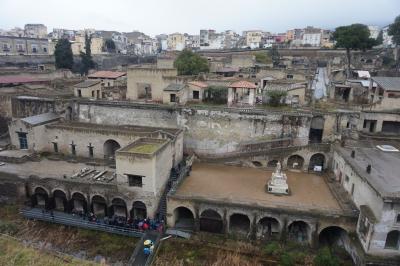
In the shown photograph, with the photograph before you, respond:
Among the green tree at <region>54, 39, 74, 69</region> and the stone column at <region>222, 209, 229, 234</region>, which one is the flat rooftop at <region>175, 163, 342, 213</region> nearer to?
the stone column at <region>222, 209, 229, 234</region>

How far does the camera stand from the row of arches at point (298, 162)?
99.5ft

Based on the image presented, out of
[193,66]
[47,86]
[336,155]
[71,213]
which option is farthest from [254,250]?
[47,86]

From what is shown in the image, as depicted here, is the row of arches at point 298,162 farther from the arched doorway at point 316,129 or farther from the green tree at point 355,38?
the green tree at point 355,38

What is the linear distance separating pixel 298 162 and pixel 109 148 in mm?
19661

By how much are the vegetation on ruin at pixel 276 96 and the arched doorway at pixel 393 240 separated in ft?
67.8

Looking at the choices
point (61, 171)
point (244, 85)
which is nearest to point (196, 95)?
point (244, 85)

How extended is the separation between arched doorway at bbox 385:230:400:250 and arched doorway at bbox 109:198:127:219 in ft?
62.3

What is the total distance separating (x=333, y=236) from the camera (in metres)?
23.1

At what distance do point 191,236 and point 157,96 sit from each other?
23.0 m

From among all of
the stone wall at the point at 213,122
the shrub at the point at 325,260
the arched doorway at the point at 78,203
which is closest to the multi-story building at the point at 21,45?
the stone wall at the point at 213,122

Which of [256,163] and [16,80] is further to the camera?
[16,80]

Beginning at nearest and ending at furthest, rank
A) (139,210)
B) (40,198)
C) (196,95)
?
(139,210), (40,198), (196,95)

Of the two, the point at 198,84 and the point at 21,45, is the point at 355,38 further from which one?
the point at 21,45

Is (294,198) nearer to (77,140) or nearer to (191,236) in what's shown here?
(191,236)
